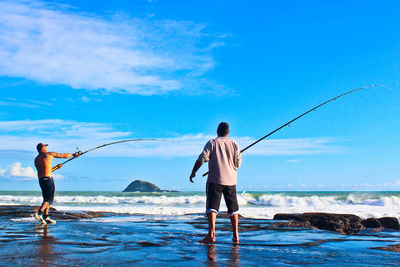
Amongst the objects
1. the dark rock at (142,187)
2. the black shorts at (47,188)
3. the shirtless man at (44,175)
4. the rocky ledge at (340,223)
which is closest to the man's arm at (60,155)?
the shirtless man at (44,175)

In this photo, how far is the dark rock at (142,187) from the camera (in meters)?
83.4

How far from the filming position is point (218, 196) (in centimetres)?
511

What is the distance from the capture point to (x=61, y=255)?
385 centimetres

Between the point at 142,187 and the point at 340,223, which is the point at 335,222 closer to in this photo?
the point at 340,223

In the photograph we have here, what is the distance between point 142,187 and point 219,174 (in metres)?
81.0

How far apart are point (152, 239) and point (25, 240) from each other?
5.84ft

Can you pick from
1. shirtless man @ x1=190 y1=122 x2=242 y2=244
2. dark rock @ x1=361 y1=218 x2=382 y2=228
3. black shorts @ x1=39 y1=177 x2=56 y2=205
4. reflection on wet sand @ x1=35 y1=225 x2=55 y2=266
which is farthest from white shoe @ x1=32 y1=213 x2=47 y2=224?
dark rock @ x1=361 y1=218 x2=382 y2=228

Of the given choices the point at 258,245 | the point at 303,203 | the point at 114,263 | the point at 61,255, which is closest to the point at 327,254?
the point at 258,245

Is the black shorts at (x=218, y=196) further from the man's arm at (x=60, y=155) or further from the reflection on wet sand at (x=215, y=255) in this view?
the man's arm at (x=60, y=155)

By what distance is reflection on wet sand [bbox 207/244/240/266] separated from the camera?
357 cm

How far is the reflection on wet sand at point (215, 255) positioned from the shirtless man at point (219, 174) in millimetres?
449

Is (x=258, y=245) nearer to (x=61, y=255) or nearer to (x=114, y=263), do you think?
(x=114, y=263)

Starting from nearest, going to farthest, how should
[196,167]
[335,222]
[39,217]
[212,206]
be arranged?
[212,206] < [196,167] < [39,217] < [335,222]

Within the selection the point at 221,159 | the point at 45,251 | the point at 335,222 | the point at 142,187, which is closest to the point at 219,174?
the point at 221,159
